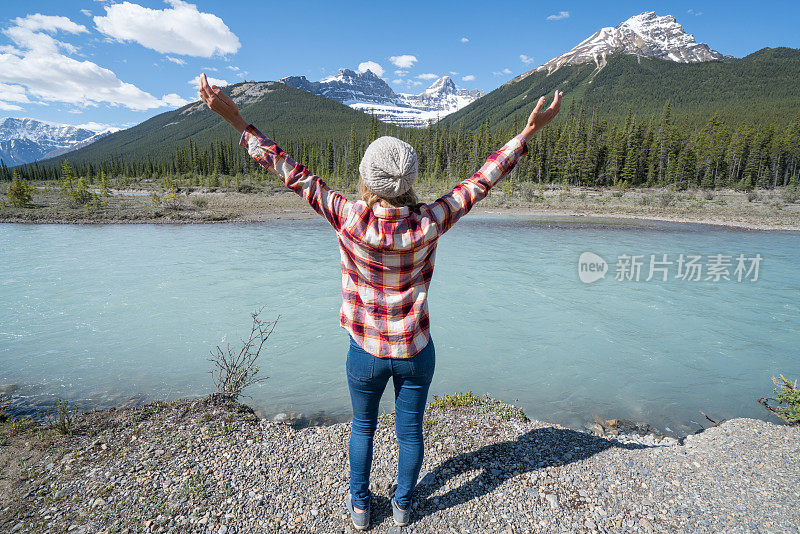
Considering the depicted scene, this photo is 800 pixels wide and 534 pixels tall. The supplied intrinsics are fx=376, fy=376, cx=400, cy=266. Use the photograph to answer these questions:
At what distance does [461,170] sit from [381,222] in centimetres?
7751

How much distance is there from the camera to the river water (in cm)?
591

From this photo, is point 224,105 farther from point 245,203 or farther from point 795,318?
point 245,203

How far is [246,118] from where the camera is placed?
570ft

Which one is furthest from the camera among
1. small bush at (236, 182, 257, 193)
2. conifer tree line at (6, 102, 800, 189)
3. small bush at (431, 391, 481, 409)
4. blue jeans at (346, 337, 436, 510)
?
conifer tree line at (6, 102, 800, 189)

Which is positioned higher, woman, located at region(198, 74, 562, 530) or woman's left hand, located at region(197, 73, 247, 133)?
woman's left hand, located at region(197, 73, 247, 133)

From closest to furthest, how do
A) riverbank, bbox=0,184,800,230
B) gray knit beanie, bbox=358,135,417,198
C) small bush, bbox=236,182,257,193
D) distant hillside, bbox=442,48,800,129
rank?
gray knit beanie, bbox=358,135,417,198
riverbank, bbox=0,184,800,230
small bush, bbox=236,182,257,193
distant hillside, bbox=442,48,800,129

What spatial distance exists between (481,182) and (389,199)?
0.59 meters

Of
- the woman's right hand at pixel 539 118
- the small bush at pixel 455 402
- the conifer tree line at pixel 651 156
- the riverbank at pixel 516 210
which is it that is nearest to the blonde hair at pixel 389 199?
the woman's right hand at pixel 539 118

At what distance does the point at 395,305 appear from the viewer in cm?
213

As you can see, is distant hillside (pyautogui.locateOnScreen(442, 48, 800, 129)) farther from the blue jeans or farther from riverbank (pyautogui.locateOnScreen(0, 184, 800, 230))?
the blue jeans

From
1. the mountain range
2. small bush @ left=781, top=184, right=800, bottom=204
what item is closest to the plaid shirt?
small bush @ left=781, top=184, right=800, bottom=204

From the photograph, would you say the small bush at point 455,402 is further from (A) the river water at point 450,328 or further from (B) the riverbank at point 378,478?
(A) the river water at point 450,328

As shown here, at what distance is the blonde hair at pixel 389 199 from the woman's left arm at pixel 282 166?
0.09 metres

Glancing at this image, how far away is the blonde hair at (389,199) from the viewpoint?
1941mm
